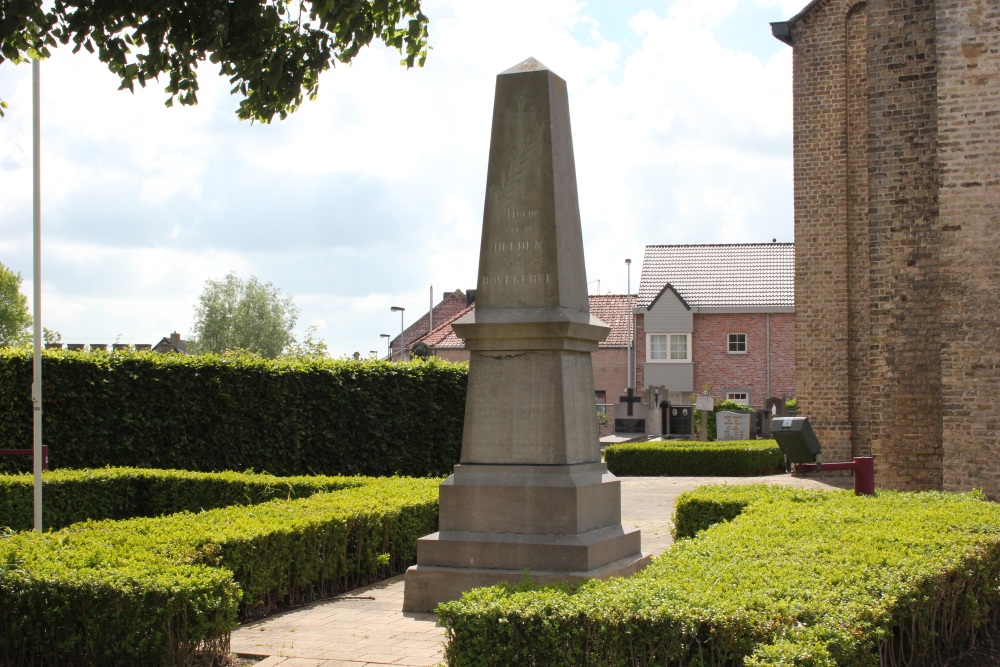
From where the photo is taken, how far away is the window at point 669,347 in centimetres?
4653

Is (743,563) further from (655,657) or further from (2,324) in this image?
(2,324)

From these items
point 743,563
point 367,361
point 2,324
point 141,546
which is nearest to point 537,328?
point 743,563

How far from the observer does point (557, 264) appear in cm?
772

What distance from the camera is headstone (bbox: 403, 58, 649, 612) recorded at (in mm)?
7453

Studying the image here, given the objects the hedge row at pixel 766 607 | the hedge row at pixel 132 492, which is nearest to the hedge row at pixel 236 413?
the hedge row at pixel 132 492

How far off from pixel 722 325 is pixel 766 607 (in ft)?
139

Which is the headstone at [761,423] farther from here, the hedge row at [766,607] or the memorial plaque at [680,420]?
the hedge row at [766,607]

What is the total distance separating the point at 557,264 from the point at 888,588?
3479 millimetres

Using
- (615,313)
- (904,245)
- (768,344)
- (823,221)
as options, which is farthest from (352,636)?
(615,313)

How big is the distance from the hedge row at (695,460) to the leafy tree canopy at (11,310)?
43.6 m

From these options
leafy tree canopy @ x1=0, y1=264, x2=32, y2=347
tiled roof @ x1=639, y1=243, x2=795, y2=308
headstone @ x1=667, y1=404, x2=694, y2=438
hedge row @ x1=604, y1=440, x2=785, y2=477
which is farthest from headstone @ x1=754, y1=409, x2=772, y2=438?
leafy tree canopy @ x1=0, y1=264, x2=32, y2=347

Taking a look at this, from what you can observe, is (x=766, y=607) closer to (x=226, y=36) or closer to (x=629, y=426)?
(x=226, y=36)

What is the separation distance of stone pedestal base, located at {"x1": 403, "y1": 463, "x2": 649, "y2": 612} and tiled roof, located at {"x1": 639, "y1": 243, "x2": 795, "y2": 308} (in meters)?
38.7

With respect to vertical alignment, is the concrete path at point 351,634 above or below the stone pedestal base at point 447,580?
below
